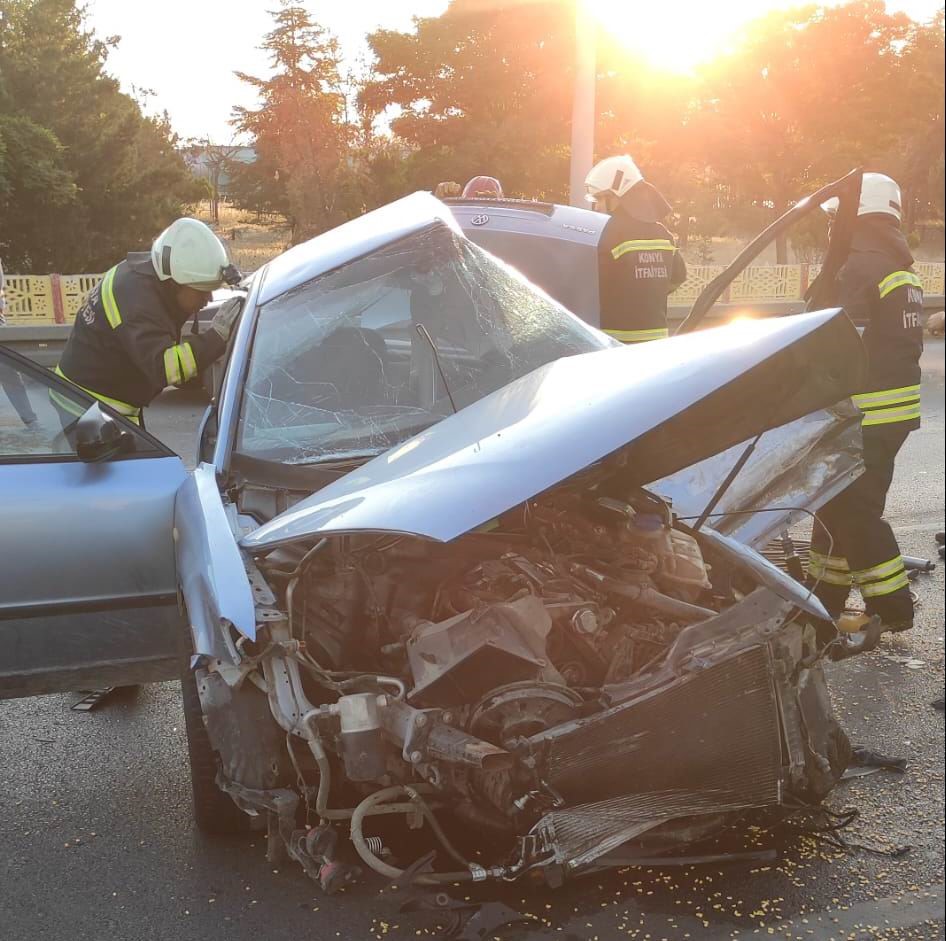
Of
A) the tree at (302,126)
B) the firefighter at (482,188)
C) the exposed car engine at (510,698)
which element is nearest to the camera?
the exposed car engine at (510,698)

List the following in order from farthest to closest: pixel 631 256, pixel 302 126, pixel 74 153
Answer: pixel 302 126 < pixel 74 153 < pixel 631 256

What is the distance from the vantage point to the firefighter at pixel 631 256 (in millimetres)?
4828

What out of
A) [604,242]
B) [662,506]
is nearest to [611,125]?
[604,242]

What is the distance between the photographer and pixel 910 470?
665 centimetres

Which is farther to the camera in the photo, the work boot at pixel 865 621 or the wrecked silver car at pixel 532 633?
the work boot at pixel 865 621

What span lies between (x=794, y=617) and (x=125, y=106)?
15.5 feet

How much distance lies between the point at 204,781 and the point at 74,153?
4010mm

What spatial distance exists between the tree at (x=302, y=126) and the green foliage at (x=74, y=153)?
600 mm

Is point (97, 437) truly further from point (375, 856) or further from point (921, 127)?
point (921, 127)

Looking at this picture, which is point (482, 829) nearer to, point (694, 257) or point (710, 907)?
point (710, 907)

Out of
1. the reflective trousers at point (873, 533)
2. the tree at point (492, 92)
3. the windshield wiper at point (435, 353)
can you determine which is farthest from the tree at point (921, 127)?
the tree at point (492, 92)

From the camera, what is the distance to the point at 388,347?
3098 millimetres

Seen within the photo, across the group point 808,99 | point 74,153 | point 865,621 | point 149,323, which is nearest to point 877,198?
point 865,621

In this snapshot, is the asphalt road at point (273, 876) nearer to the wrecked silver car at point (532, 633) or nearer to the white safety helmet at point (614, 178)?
the wrecked silver car at point (532, 633)
